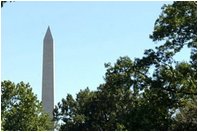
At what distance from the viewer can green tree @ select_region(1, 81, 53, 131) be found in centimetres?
5134

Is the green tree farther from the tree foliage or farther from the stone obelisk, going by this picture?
the tree foliage

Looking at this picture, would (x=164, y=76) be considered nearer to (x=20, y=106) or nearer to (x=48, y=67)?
(x=48, y=67)

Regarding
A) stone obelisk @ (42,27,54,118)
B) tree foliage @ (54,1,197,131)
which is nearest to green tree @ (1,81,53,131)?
stone obelisk @ (42,27,54,118)

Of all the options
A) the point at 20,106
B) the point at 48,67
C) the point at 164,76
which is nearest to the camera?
the point at 164,76

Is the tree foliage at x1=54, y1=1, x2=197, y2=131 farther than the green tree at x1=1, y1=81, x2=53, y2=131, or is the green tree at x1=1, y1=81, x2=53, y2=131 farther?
the green tree at x1=1, y1=81, x2=53, y2=131

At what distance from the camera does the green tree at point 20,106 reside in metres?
51.3

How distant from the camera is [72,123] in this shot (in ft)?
240

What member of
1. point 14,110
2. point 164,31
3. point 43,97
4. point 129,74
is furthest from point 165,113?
point 14,110

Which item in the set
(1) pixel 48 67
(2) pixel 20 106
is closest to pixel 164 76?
(1) pixel 48 67

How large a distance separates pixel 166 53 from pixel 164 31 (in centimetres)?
129

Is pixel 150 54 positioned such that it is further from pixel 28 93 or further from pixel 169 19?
pixel 28 93

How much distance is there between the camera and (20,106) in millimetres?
52594

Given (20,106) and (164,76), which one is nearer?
(164,76)

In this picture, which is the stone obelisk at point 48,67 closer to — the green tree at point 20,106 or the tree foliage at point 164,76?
the green tree at point 20,106
